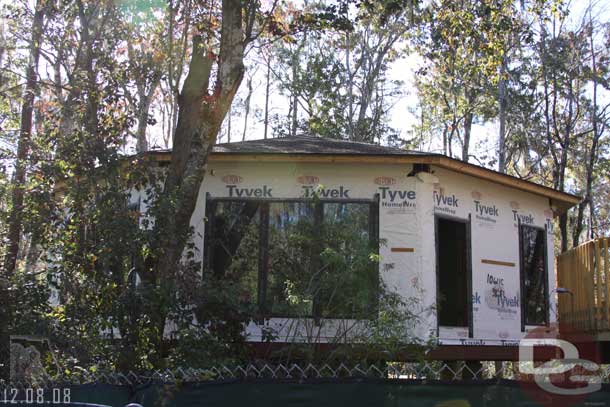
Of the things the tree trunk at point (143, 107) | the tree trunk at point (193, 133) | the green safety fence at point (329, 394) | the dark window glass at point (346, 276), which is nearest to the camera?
the green safety fence at point (329, 394)

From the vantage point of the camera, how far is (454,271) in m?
13.8

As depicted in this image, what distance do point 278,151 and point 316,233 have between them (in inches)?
85.9

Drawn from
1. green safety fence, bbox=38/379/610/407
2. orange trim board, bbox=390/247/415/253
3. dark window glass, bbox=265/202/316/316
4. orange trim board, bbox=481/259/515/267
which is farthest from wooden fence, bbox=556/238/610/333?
green safety fence, bbox=38/379/610/407

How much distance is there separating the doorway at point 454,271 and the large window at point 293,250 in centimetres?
192

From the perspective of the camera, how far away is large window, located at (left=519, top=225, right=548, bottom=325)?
13688 mm

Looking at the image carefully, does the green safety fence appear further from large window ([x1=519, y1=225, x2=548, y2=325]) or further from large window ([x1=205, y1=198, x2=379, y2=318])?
large window ([x1=519, y1=225, x2=548, y2=325])

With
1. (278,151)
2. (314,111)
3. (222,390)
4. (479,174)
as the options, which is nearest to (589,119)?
(314,111)

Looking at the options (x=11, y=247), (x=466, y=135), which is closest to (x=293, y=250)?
(x=11, y=247)

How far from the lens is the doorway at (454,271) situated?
12539 mm

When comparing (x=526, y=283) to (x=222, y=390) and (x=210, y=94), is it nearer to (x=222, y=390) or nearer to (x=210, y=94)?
(x=210, y=94)

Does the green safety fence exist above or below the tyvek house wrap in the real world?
below

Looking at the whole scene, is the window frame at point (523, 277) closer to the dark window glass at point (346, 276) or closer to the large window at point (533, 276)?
the large window at point (533, 276)

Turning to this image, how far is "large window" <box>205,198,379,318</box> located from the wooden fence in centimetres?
407
